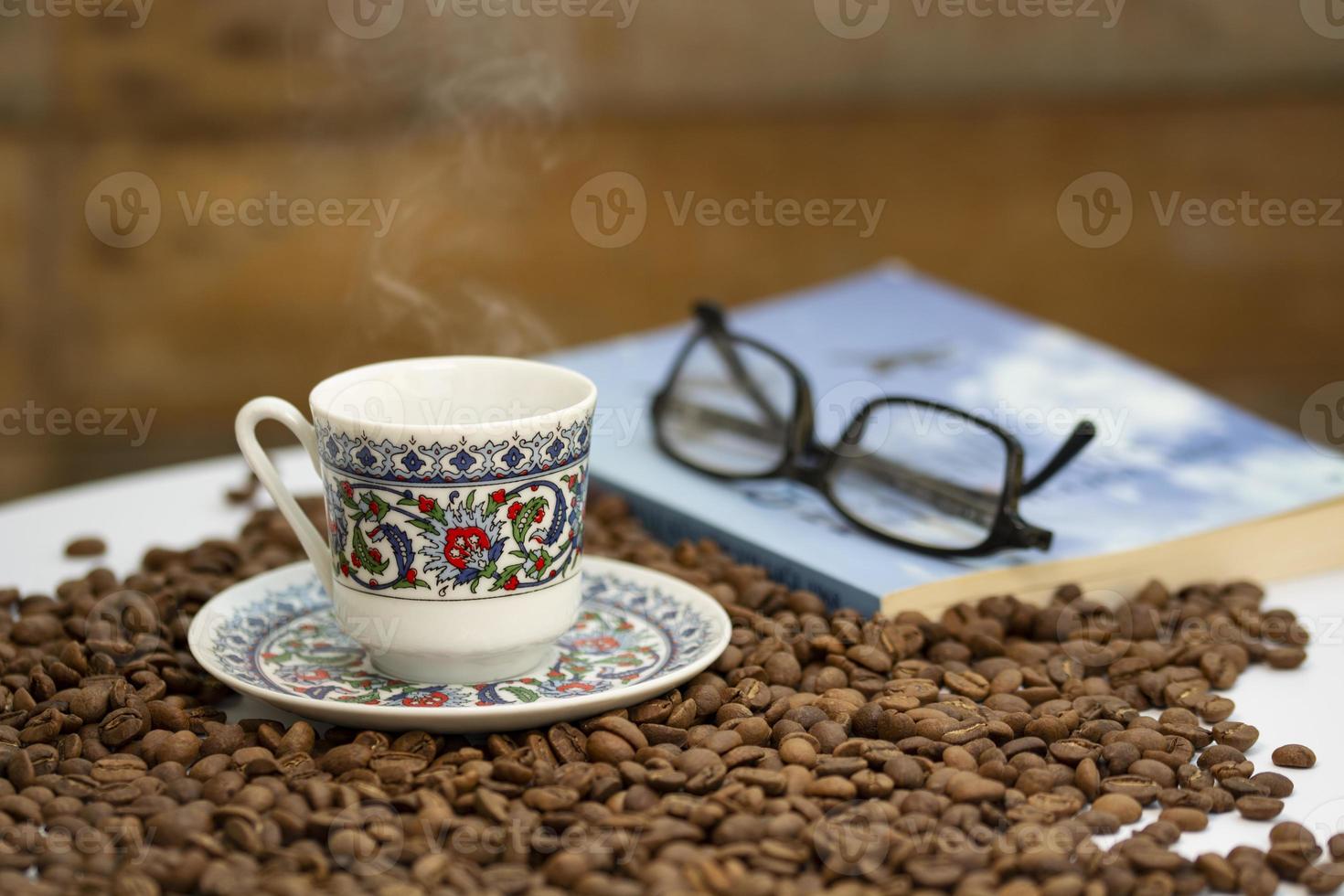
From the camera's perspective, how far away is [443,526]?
827 millimetres

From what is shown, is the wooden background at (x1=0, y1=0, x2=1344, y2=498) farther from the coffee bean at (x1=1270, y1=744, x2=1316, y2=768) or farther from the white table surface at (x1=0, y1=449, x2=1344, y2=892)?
the coffee bean at (x1=1270, y1=744, x2=1316, y2=768)

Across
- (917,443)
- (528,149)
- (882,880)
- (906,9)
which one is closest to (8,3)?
(528,149)

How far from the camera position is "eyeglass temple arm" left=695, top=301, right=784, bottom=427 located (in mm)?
1350

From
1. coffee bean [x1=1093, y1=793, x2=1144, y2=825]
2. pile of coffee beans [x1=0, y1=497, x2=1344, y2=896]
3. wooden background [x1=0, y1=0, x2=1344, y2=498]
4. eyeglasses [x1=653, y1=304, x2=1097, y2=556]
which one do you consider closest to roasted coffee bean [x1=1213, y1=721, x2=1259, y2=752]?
pile of coffee beans [x1=0, y1=497, x2=1344, y2=896]

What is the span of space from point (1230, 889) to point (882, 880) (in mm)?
174

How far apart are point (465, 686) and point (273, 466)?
19 cm

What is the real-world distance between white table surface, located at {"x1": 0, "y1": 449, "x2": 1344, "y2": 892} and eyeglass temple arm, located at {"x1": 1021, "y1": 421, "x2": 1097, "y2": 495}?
0.50 feet

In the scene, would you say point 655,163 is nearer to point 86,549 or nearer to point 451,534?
point 86,549

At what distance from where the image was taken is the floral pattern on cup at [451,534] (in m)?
0.82

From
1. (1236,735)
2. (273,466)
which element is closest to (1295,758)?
(1236,735)

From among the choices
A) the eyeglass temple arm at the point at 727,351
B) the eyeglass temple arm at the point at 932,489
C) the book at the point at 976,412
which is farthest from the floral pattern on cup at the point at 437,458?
the eyeglass temple arm at the point at 727,351

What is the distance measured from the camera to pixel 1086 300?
2.62 metres

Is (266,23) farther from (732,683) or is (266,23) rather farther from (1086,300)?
(732,683)

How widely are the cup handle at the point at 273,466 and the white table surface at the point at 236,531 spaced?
0.34 feet
